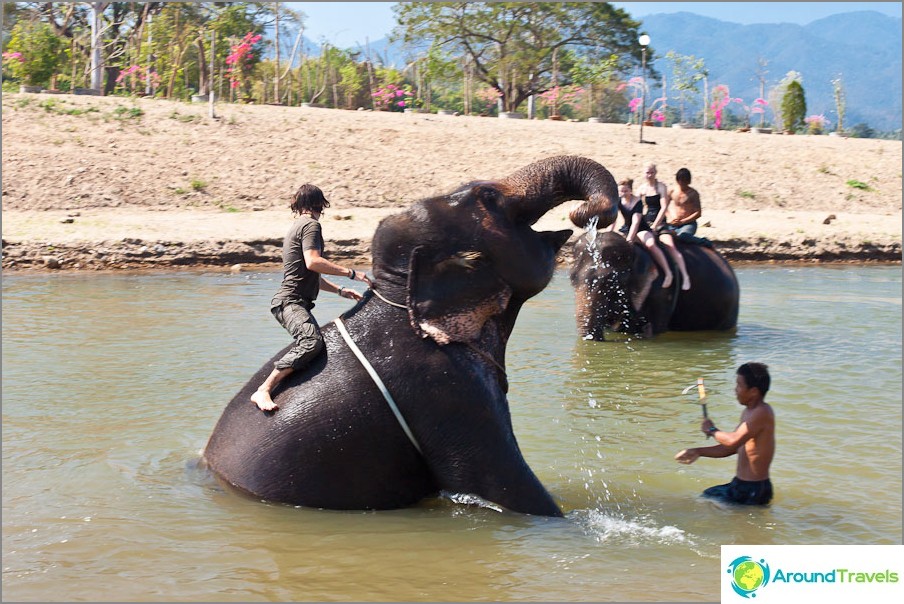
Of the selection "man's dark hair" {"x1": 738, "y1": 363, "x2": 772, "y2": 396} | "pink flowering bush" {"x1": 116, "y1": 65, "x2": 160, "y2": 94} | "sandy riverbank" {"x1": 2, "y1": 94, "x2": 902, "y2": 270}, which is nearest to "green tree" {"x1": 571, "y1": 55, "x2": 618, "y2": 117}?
"sandy riverbank" {"x1": 2, "y1": 94, "x2": 902, "y2": 270}

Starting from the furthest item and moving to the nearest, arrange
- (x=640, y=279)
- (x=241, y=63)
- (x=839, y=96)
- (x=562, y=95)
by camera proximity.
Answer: (x=839, y=96) → (x=562, y=95) → (x=241, y=63) → (x=640, y=279)

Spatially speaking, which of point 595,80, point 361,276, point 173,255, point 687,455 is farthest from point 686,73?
point 361,276

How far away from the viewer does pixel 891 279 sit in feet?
55.2

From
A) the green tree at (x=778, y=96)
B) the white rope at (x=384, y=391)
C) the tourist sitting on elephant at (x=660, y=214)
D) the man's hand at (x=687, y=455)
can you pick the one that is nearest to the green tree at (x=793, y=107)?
the green tree at (x=778, y=96)

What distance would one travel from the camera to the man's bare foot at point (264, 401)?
510 centimetres

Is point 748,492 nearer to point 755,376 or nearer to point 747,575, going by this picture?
point 755,376

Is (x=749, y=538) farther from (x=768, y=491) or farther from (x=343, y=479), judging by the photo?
(x=343, y=479)

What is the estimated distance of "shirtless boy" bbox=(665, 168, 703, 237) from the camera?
11.9 meters

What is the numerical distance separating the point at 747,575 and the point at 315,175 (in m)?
18.3

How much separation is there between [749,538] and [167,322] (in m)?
7.97

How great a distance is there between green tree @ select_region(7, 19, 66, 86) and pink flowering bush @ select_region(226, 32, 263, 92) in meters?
5.13

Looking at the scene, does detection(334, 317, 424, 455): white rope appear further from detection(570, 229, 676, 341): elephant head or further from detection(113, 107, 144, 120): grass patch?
detection(113, 107, 144, 120): grass patch

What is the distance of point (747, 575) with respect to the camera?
15.1ft

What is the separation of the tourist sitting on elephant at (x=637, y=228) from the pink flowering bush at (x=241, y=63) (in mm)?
23978
